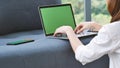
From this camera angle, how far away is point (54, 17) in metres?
1.90

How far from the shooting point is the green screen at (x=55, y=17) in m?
1.86

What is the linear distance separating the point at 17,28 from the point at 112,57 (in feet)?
3.80

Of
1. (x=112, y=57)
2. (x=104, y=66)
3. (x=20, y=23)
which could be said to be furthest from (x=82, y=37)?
(x=20, y=23)

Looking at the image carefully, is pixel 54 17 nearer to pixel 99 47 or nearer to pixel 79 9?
pixel 99 47

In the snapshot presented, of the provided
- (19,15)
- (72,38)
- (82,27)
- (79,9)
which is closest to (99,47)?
(72,38)

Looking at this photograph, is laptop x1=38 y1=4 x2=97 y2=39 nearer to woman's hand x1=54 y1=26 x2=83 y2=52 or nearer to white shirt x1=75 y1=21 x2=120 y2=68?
woman's hand x1=54 y1=26 x2=83 y2=52

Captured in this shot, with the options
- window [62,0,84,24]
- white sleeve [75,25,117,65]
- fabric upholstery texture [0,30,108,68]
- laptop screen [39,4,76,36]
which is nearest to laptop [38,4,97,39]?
laptop screen [39,4,76,36]

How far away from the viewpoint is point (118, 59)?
134 cm

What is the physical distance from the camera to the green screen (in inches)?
73.3

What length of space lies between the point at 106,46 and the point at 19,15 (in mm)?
1193

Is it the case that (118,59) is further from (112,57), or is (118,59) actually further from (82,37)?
(82,37)

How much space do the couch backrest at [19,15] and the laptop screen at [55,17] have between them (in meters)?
0.49

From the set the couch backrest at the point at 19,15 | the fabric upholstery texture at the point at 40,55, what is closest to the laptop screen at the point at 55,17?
the fabric upholstery texture at the point at 40,55

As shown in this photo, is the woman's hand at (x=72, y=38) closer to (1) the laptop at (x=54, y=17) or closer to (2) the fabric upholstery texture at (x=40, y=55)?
(2) the fabric upholstery texture at (x=40, y=55)
